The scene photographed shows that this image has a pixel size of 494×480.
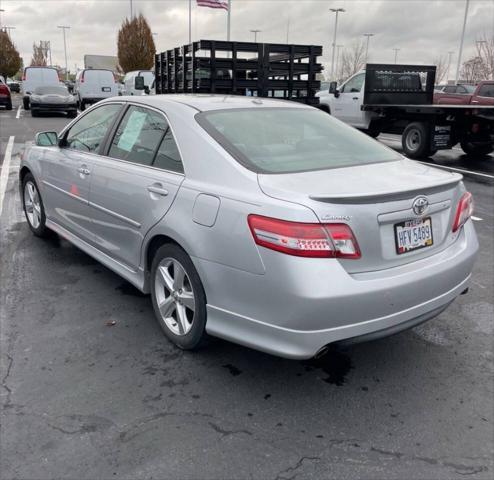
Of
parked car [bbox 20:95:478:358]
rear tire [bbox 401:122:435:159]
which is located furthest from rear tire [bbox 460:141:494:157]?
parked car [bbox 20:95:478:358]

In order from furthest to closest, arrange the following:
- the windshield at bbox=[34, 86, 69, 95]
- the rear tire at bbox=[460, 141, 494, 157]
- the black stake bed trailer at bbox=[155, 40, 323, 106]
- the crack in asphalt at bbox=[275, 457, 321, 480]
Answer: the windshield at bbox=[34, 86, 69, 95]
the rear tire at bbox=[460, 141, 494, 157]
the black stake bed trailer at bbox=[155, 40, 323, 106]
the crack in asphalt at bbox=[275, 457, 321, 480]

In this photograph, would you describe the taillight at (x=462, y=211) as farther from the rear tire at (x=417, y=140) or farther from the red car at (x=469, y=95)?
the red car at (x=469, y=95)

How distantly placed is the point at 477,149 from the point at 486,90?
20.3ft

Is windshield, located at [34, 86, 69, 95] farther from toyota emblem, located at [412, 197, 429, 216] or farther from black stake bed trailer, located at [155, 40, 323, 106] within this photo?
toyota emblem, located at [412, 197, 429, 216]

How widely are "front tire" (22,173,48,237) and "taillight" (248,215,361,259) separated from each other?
3378 millimetres

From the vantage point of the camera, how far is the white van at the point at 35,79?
80.7 feet

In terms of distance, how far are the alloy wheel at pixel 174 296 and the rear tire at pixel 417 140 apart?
31.8 ft

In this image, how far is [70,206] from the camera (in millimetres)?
4453

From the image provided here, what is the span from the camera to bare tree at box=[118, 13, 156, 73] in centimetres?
4794

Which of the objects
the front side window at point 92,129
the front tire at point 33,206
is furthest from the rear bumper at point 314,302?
the front tire at point 33,206

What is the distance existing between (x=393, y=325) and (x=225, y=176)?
1186 mm

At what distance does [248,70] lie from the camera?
1120cm

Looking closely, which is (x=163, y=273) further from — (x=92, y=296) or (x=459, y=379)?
(x=459, y=379)

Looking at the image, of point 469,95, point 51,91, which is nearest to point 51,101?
point 51,91
